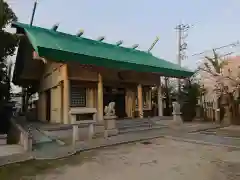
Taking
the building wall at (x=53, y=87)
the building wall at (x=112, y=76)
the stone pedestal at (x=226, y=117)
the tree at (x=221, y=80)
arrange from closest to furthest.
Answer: the building wall at (x=112, y=76)
the building wall at (x=53, y=87)
the stone pedestal at (x=226, y=117)
the tree at (x=221, y=80)

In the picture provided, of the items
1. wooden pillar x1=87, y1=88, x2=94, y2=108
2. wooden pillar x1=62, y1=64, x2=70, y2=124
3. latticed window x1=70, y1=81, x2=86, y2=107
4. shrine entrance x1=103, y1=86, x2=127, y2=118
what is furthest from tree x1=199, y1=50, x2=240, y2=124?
wooden pillar x1=62, y1=64, x2=70, y2=124

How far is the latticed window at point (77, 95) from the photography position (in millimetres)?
13880

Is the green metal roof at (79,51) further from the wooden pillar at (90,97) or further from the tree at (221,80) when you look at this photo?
the tree at (221,80)

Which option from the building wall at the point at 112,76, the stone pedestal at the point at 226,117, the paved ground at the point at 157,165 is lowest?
the paved ground at the point at 157,165

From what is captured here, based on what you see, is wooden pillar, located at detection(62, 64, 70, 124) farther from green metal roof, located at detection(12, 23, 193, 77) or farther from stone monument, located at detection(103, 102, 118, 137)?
stone monument, located at detection(103, 102, 118, 137)

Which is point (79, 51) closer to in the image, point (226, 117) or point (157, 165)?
point (157, 165)

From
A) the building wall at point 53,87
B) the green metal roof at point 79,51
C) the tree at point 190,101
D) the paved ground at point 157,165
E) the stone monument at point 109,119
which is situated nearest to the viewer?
the paved ground at point 157,165

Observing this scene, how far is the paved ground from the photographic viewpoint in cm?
509

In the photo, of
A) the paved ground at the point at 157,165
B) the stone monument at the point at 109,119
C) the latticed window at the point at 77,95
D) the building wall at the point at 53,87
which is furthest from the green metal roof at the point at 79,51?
the paved ground at the point at 157,165

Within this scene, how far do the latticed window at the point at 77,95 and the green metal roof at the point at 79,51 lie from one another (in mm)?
2231

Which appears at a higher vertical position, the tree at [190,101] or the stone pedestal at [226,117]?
the tree at [190,101]

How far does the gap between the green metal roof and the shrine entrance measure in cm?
255

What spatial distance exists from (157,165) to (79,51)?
8620 mm

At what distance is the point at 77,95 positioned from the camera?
1416 cm
